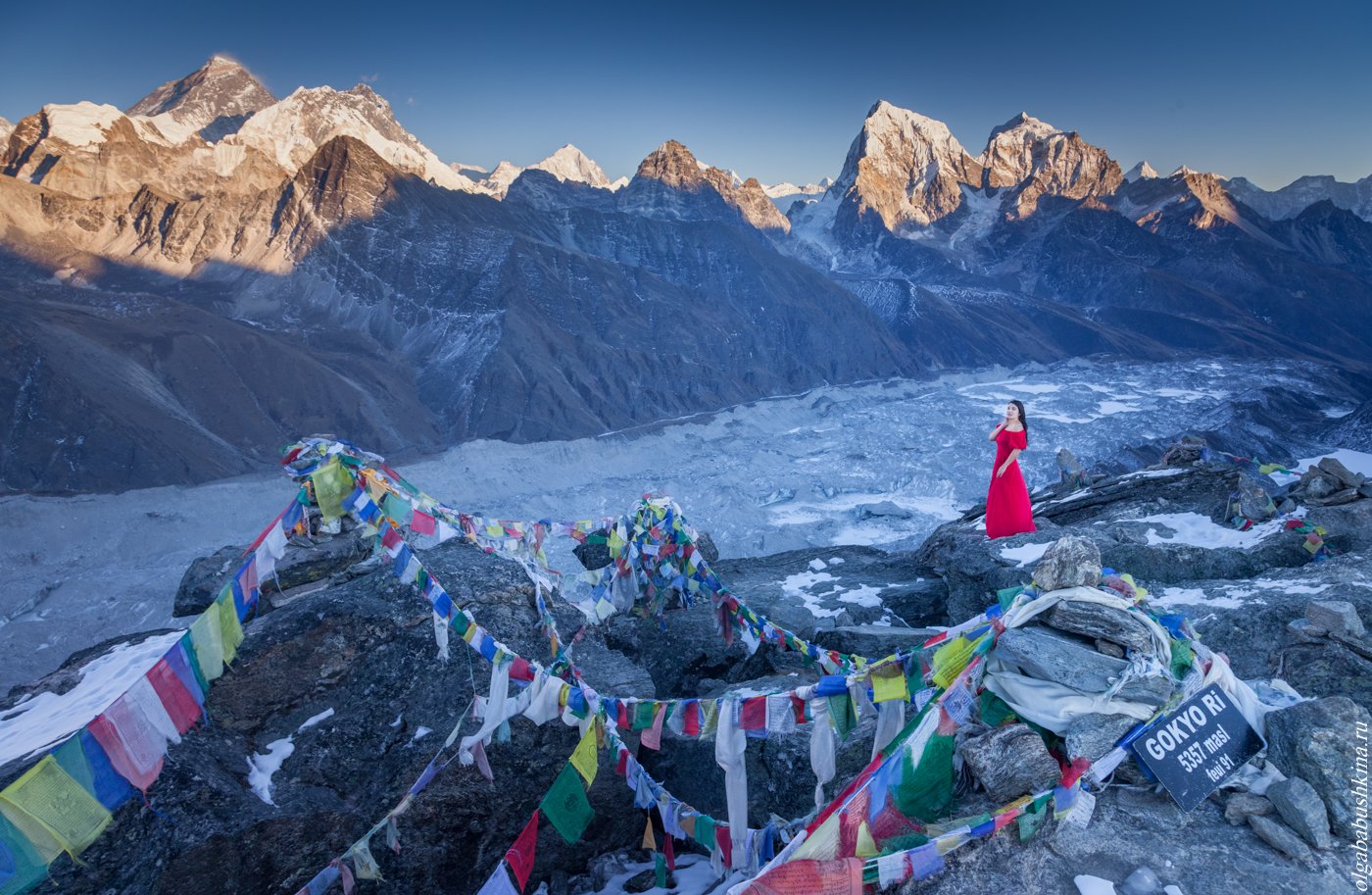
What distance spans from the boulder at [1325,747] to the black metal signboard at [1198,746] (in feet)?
0.44

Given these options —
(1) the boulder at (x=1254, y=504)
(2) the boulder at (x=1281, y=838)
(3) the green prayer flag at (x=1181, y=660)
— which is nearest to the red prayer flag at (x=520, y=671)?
(3) the green prayer flag at (x=1181, y=660)

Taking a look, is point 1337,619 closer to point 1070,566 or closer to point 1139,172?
point 1070,566

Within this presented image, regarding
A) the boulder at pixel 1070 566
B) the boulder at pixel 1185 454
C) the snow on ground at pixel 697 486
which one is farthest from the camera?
the snow on ground at pixel 697 486

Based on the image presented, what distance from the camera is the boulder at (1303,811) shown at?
3.56 m

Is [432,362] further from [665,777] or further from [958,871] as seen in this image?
[958,871]

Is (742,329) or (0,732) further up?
(742,329)

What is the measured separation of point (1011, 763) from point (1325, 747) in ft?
5.06

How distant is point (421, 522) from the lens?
7168mm

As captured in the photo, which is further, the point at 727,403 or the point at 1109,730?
the point at 727,403

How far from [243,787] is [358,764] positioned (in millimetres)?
882

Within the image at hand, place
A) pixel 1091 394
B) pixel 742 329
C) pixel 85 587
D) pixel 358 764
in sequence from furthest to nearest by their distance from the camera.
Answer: pixel 742 329 < pixel 1091 394 < pixel 85 587 < pixel 358 764

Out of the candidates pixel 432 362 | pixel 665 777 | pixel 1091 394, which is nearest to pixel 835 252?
pixel 1091 394

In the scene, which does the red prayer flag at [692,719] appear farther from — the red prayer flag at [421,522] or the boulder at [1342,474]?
the boulder at [1342,474]

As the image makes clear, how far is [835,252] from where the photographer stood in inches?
5089
